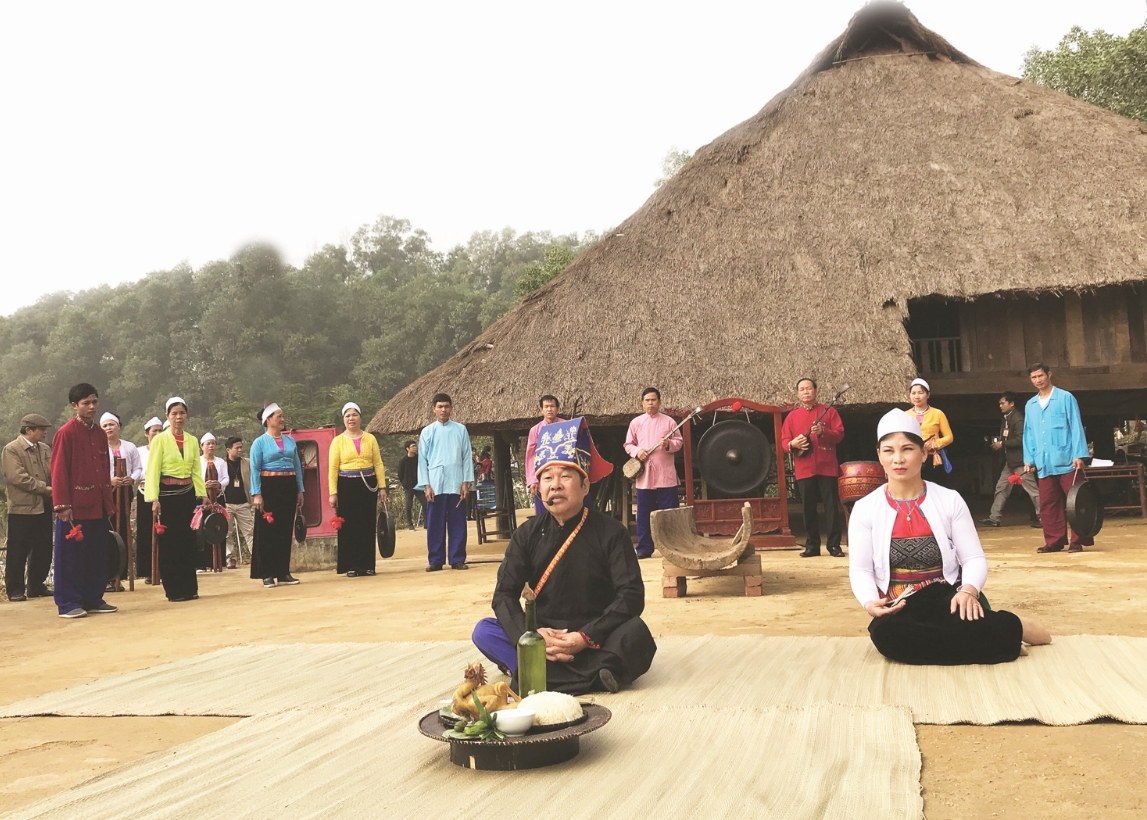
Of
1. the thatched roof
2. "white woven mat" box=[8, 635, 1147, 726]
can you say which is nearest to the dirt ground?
"white woven mat" box=[8, 635, 1147, 726]

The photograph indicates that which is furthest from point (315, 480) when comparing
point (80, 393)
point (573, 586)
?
point (573, 586)

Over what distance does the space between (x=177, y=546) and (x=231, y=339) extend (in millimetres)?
37554

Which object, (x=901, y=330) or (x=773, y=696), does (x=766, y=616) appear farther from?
(x=901, y=330)

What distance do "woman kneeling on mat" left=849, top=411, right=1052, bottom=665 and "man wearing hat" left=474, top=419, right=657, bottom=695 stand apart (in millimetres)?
1027

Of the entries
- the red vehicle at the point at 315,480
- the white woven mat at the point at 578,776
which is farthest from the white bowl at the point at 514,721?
the red vehicle at the point at 315,480

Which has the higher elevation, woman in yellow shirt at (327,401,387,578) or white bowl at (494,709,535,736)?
woman in yellow shirt at (327,401,387,578)

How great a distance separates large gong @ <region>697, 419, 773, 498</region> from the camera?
9266 mm

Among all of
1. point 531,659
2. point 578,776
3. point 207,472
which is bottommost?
point 578,776

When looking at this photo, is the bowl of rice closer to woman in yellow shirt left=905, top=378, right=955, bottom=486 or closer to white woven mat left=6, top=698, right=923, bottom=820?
white woven mat left=6, top=698, right=923, bottom=820

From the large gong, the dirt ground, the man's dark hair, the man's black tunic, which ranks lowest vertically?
the dirt ground

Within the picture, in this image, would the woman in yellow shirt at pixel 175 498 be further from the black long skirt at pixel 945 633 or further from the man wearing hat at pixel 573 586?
the black long skirt at pixel 945 633

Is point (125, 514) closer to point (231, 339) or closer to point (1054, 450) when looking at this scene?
point (1054, 450)

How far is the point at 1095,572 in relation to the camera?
7410 mm

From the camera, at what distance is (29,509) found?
938 centimetres
